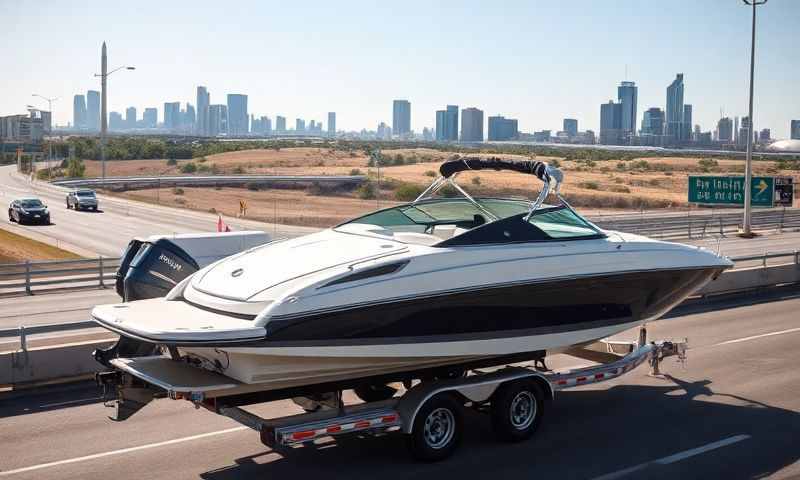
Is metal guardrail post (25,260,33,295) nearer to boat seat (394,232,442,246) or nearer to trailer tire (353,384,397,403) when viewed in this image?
trailer tire (353,384,397,403)

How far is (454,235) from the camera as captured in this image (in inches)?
419

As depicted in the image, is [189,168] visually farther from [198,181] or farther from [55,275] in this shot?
[55,275]

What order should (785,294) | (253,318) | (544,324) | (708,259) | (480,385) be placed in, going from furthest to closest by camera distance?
1. (785,294)
2. (708,259)
3. (544,324)
4. (480,385)
5. (253,318)

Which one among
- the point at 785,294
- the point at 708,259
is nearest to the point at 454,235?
the point at 708,259

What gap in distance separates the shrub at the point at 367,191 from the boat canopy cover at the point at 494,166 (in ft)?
188

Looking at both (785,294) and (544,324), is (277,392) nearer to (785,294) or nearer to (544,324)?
(544,324)

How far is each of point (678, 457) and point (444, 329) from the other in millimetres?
2690

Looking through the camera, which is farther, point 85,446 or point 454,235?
point 454,235

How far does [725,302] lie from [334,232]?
38.8 ft

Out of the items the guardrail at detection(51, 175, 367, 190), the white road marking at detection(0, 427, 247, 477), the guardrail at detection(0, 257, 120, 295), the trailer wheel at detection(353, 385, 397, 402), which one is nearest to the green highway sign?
the guardrail at detection(0, 257, 120, 295)

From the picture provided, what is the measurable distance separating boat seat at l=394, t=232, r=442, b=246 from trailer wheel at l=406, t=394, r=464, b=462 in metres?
1.66

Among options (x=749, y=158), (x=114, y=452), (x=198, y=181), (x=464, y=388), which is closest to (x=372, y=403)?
(x=464, y=388)

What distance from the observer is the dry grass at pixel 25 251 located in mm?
32875

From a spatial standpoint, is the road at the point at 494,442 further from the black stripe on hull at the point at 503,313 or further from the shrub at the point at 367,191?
the shrub at the point at 367,191
